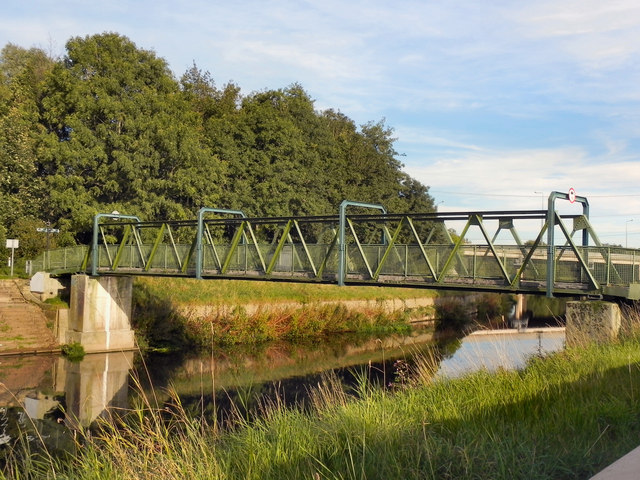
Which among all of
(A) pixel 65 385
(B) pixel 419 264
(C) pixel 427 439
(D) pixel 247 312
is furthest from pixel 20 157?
(C) pixel 427 439

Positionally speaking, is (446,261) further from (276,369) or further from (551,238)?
(276,369)

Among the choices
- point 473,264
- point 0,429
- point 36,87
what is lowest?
point 0,429

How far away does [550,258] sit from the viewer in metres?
14.5

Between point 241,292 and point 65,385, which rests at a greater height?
point 241,292

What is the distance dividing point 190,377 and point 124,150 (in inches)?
651

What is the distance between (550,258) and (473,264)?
2.29m

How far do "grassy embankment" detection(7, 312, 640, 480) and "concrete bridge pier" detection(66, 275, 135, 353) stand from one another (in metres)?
21.3

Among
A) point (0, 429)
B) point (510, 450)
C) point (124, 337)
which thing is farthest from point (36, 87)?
point (510, 450)

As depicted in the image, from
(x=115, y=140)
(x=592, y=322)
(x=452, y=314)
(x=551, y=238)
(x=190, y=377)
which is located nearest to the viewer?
(x=592, y=322)

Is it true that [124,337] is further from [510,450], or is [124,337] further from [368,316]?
[510,450]

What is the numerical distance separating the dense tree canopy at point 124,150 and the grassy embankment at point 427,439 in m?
29.4

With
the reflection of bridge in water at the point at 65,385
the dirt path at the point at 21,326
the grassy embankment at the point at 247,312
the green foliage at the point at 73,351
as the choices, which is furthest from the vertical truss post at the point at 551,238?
the dirt path at the point at 21,326

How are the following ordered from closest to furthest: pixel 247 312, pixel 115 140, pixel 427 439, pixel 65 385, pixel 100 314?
pixel 427 439 < pixel 65 385 < pixel 100 314 < pixel 247 312 < pixel 115 140

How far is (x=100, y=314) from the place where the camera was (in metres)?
27.7
